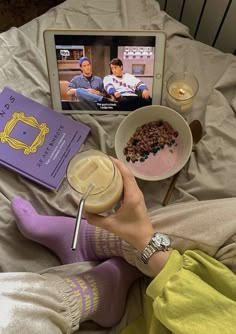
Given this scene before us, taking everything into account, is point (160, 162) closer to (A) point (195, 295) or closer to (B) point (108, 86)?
(B) point (108, 86)

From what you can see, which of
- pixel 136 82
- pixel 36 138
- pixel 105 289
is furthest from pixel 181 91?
pixel 105 289

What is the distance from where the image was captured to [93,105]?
1100 millimetres

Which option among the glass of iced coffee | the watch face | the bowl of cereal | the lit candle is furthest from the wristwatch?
the lit candle

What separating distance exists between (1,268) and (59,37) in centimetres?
52

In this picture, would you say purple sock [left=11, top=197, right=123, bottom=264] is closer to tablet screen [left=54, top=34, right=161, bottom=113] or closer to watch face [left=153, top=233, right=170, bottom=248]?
watch face [left=153, top=233, right=170, bottom=248]

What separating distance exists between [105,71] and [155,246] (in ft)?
1.51

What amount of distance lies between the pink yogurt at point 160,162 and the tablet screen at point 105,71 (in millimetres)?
132

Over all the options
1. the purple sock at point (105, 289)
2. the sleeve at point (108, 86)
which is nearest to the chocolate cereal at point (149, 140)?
the sleeve at point (108, 86)

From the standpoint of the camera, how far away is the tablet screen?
102 centimetres

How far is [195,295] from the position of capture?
0.71m

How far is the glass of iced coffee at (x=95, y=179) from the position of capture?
0.74 m

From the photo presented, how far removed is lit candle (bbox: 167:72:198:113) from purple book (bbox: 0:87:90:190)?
0.22 m

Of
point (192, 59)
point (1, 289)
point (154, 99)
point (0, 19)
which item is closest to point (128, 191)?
point (1, 289)

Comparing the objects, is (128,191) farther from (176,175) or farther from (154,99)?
(154,99)
